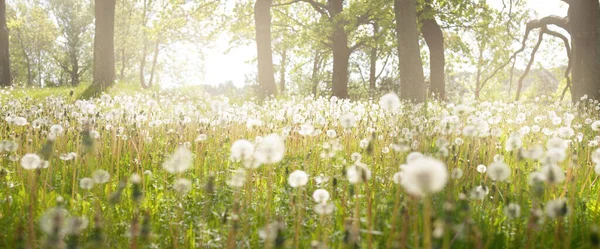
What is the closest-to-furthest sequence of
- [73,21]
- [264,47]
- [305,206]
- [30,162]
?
[30,162] < [305,206] < [264,47] < [73,21]

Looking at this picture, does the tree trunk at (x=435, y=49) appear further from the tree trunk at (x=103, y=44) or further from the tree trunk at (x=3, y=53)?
the tree trunk at (x=3, y=53)

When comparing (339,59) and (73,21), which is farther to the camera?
(73,21)

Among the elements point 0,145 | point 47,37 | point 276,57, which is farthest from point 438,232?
point 47,37

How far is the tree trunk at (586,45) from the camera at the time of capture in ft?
32.2

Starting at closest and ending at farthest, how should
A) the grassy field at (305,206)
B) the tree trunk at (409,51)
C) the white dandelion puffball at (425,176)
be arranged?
1. the white dandelion puffball at (425,176)
2. the grassy field at (305,206)
3. the tree trunk at (409,51)

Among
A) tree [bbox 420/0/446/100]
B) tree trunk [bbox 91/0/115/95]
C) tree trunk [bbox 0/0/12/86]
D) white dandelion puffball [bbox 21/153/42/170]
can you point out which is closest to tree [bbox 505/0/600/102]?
tree [bbox 420/0/446/100]

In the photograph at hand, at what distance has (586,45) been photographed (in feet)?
32.6

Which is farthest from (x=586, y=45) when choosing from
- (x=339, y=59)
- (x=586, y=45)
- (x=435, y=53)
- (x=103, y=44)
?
(x=103, y=44)

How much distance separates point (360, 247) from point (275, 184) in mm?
1373

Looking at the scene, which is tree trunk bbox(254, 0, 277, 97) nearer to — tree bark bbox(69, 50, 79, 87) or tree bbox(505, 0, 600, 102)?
tree bbox(505, 0, 600, 102)

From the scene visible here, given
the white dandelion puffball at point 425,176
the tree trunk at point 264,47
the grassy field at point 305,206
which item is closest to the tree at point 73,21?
the tree trunk at point 264,47

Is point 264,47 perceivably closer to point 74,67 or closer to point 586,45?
point 586,45

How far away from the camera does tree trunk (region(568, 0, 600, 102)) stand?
387 inches

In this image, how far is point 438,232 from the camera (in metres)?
1.32
